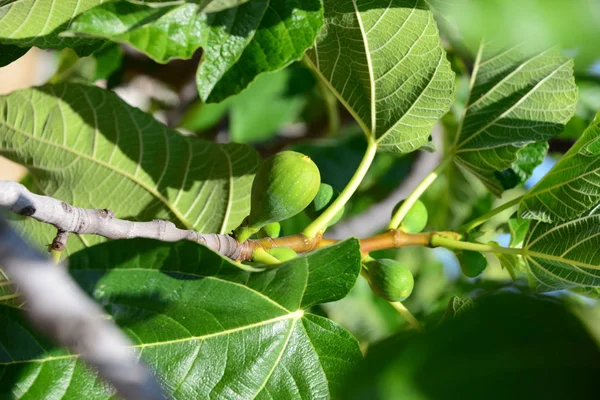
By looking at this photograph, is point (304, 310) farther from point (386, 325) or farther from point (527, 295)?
point (386, 325)

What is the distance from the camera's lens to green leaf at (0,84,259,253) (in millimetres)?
1032

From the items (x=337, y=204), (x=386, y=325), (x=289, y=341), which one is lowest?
(x=386, y=325)

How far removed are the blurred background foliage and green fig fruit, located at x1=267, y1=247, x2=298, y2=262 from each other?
151mm

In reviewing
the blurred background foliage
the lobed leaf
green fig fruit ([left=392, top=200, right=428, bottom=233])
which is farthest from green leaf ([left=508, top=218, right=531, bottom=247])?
the lobed leaf

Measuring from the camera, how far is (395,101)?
3.19ft

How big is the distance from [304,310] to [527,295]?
1.66 ft

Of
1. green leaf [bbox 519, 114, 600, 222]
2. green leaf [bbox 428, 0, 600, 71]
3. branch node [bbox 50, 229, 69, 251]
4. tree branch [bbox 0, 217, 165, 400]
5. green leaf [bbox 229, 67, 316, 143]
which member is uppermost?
green leaf [bbox 428, 0, 600, 71]

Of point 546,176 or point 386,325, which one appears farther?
point 386,325

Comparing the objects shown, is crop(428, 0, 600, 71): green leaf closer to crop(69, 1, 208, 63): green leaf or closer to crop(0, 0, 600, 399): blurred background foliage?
crop(0, 0, 600, 399): blurred background foliage

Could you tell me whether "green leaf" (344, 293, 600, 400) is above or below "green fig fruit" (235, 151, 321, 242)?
above

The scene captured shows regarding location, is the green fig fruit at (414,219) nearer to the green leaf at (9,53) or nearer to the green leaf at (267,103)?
the green leaf at (9,53)

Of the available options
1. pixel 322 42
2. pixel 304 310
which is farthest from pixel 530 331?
pixel 322 42

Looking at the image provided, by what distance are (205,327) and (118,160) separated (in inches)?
16.0

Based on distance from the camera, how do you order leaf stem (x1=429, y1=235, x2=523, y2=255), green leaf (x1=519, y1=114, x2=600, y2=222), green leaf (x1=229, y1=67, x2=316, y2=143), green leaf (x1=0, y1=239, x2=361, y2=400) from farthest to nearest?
green leaf (x1=229, y1=67, x2=316, y2=143) → leaf stem (x1=429, y1=235, x2=523, y2=255) → green leaf (x1=519, y1=114, x2=600, y2=222) → green leaf (x1=0, y1=239, x2=361, y2=400)
